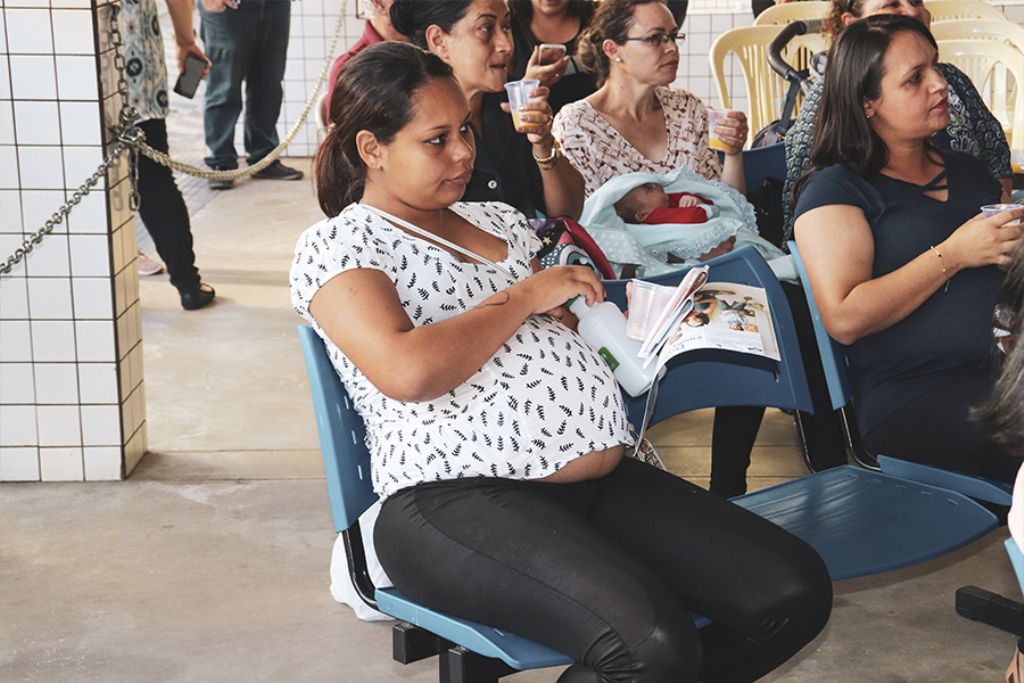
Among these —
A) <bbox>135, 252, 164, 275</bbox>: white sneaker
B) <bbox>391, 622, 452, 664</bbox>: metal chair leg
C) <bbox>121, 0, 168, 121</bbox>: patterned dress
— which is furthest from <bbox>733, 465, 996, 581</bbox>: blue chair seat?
<bbox>135, 252, 164, 275</bbox>: white sneaker

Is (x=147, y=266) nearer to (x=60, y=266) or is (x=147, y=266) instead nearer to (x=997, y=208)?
(x=60, y=266)

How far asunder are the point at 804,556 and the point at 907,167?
1127mm

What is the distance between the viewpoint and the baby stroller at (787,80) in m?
4.63

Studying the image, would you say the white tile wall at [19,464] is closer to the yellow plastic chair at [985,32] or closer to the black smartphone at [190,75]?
the black smartphone at [190,75]

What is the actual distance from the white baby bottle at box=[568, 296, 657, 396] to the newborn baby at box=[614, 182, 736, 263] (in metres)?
1.12

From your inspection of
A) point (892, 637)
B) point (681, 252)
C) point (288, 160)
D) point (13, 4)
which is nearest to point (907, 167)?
point (681, 252)

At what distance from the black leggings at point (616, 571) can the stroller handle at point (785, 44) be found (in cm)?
313

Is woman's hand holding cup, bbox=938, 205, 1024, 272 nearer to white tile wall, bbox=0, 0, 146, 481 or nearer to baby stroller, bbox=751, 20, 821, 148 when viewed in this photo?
baby stroller, bbox=751, 20, 821, 148

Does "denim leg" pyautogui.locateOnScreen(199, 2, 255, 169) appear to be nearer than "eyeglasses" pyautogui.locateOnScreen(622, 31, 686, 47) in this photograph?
No

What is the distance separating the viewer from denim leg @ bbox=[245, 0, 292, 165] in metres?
7.84

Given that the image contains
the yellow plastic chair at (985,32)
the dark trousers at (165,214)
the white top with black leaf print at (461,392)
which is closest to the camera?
the white top with black leaf print at (461,392)

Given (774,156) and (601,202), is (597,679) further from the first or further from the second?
(774,156)

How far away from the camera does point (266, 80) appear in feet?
26.4

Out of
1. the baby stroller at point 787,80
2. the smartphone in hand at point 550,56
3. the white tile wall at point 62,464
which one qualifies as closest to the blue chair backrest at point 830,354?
the smartphone in hand at point 550,56
